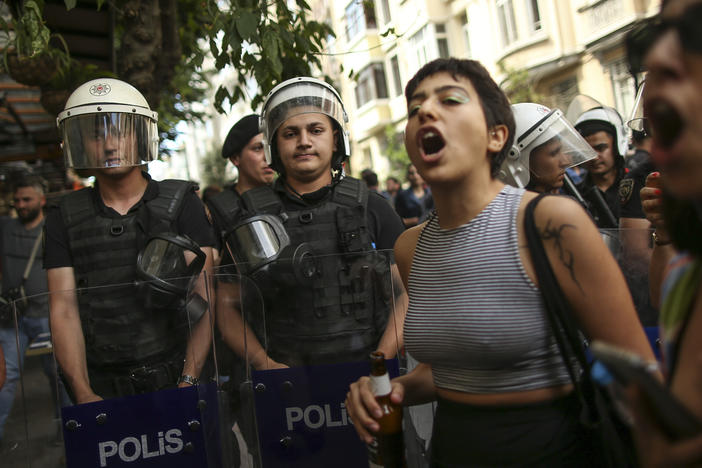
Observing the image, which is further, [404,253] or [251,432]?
[251,432]

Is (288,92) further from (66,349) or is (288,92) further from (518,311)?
(518,311)

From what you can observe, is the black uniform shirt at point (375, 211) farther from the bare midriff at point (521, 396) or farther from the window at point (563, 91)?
the window at point (563, 91)

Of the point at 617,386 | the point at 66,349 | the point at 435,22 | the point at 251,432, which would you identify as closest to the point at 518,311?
the point at 617,386

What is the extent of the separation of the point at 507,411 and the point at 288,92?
222cm

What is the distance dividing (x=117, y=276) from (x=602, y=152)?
327 centimetres

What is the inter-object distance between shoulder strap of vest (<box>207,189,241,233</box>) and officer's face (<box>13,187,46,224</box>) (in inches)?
117

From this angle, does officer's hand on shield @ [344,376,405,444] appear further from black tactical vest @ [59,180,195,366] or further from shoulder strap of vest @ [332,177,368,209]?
shoulder strap of vest @ [332,177,368,209]

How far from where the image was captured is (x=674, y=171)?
951 mm

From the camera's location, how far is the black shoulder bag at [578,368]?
158 centimetres

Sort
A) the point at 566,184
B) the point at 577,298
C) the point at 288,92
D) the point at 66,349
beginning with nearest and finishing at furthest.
→ the point at 577,298 → the point at 66,349 → the point at 288,92 → the point at 566,184

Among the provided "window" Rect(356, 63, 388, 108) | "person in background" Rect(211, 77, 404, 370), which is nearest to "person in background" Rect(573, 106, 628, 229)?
"person in background" Rect(211, 77, 404, 370)

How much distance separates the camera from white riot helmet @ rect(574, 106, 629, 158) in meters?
4.53

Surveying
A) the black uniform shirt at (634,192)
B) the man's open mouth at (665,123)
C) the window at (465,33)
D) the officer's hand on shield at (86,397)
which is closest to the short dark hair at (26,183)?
the officer's hand on shield at (86,397)

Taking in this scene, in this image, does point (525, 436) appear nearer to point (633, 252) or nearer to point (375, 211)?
point (633, 252)
